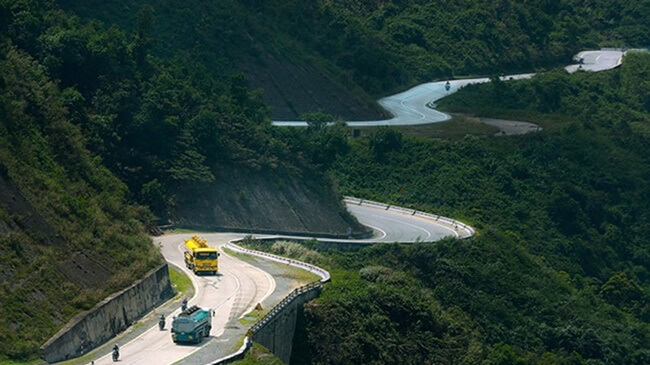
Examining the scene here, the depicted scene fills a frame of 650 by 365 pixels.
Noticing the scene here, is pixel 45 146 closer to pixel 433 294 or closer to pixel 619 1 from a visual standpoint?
pixel 433 294

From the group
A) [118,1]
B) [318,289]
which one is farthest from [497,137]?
[318,289]

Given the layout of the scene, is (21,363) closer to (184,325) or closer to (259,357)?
(184,325)

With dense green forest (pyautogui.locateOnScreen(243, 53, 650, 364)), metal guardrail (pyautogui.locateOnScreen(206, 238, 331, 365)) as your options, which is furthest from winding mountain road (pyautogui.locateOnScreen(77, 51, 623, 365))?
dense green forest (pyautogui.locateOnScreen(243, 53, 650, 364))

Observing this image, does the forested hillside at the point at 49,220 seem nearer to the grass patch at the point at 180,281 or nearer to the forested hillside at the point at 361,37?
the grass patch at the point at 180,281

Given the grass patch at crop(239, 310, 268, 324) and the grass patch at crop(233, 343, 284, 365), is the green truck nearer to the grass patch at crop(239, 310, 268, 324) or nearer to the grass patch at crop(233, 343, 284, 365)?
the grass patch at crop(233, 343, 284, 365)

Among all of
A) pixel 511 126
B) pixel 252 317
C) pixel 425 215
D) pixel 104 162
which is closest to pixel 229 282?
pixel 252 317
